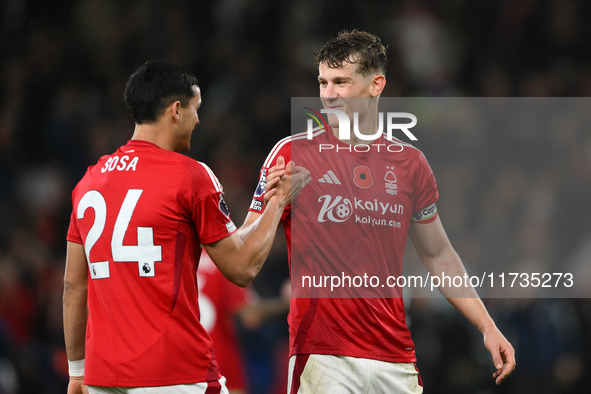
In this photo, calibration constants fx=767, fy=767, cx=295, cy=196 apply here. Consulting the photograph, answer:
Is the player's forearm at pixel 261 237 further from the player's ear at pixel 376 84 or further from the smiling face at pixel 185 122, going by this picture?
the player's ear at pixel 376 84

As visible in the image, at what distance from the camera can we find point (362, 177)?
3889mm

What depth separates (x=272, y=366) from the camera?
6785 millimetres

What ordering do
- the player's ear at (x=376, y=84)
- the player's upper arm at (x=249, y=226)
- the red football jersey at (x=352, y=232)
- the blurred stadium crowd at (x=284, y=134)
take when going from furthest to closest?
the blurred stadium crowd at (x=284, y=134) < the player's ear at (x=376, y=84) < the red football jersey at (x=352, y=232) < the player's upper arm at (x=249, y=226)

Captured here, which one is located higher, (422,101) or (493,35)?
(493,35)

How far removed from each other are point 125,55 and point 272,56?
5.67 feet

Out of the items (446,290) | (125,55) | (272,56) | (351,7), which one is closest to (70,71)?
(125,55)

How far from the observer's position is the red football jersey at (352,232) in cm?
365

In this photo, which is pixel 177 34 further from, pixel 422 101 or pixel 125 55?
pixel 422 101

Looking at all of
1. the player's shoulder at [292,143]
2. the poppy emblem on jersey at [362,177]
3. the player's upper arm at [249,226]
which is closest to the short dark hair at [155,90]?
the player's shoulder at [292,143]

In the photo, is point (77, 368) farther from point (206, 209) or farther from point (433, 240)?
point (433, 240)

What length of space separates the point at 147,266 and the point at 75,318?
1.78ft

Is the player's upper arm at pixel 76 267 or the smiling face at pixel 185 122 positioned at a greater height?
the smiling face at pixel 185 122

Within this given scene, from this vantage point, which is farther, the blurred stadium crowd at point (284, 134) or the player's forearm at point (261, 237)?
the blurred stadium crowd at point (284, 134)

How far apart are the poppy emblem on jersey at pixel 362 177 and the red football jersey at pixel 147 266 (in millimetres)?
836
